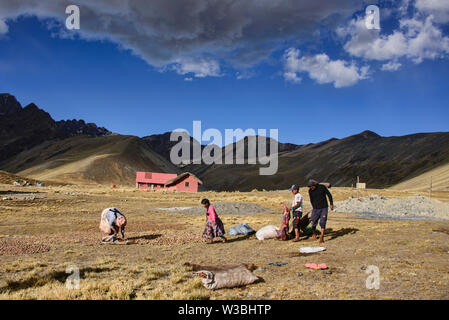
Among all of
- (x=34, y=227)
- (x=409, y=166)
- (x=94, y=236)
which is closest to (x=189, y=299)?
(x=94, y=236)

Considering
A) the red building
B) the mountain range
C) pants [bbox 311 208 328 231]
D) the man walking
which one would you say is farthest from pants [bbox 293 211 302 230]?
the mountain range

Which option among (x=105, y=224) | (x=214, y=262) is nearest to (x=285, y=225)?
(x=214, y=262)

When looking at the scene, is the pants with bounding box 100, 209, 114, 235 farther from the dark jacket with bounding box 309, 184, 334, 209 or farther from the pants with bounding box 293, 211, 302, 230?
the dark jacket with bounding box 309, 184, 334, 209

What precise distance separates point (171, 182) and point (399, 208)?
177ft

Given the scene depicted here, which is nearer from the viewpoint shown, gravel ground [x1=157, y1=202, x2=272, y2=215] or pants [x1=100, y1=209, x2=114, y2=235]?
pants [x1=100, y1=209, x2=114, y2=235]

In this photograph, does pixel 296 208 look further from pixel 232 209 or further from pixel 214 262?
pixel 232 209

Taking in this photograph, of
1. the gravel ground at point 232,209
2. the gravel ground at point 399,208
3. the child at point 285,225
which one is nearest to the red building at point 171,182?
the gravel ground at point 232,209

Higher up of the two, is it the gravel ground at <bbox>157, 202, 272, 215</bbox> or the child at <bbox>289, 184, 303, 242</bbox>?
the child at <bbox>289, 184, 303, 242</bbox>

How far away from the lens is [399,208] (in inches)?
1155

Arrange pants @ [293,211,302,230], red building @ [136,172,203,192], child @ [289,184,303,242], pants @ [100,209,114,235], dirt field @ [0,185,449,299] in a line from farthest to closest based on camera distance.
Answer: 1. red building @ [136,172,203,192]
2. pants @ [100,209,114,235]
3. pants @ [293,211,302,230]
4. child @ [289,184,303,242]
5. dirt field @ [0,185,449,299]

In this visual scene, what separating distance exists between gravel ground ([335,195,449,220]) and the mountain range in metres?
46.9

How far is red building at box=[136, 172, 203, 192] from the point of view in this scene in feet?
244

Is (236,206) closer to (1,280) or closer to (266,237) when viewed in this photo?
(266,237)
